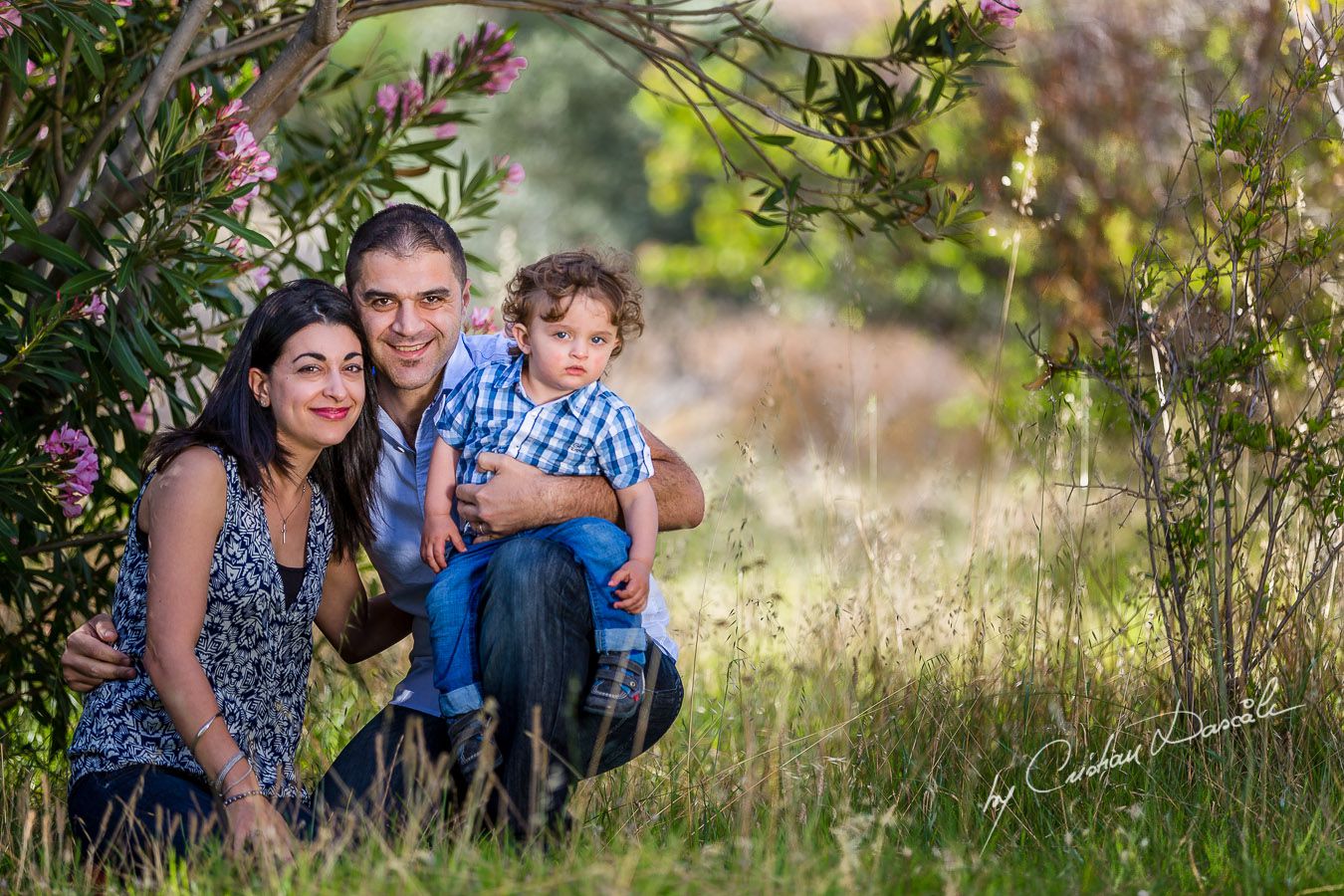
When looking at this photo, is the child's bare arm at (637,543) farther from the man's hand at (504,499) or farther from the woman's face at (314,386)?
the woman's face at (314,386)

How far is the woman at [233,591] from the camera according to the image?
2834 mm

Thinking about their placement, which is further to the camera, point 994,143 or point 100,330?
point 994,143

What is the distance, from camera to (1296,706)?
→ 3385mm

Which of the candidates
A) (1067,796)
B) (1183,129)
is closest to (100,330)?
(1067,796)

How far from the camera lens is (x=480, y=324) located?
4.19 m

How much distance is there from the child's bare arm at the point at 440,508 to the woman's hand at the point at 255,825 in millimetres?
637

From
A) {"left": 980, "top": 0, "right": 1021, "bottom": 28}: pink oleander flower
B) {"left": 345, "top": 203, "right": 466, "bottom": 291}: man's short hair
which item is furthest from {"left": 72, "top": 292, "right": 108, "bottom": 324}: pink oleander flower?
{"left": 980, "top": 0, "right": 1021, "bottom": 28}: pink oleander flower

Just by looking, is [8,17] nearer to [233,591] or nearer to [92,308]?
[92,308]

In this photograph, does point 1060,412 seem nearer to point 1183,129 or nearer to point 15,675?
point 15,675

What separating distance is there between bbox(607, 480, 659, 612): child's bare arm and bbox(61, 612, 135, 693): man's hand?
1080 millimetres

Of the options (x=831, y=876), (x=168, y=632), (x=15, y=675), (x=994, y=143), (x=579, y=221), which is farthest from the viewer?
(x=579, y=221)

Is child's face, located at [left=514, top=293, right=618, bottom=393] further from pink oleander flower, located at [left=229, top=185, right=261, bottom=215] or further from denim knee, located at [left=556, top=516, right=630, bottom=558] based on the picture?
pink oleander flower, located at [left=229, top=185, right=261, bottom=215]

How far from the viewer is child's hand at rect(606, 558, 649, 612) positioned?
9.78ft

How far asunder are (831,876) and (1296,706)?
1.62m
